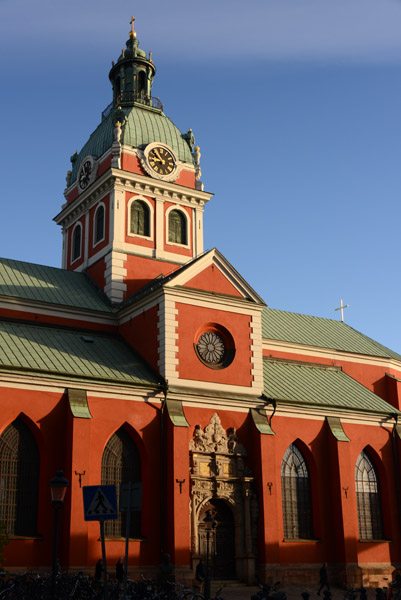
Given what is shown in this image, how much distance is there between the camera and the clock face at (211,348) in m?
33.5

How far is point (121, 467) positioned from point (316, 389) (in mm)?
12961

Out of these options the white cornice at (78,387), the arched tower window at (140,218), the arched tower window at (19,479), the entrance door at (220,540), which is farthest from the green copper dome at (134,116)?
the entrance door at (220,540)

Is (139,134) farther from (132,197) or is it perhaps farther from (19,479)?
(19,479)

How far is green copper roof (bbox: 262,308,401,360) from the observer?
43.1 metres

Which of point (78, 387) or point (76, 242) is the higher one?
point (76, 242)

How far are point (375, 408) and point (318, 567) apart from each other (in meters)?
9.17

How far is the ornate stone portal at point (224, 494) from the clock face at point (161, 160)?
1590 cm

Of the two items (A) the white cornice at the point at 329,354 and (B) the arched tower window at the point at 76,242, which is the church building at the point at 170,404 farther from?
(B) the arched tower window at the point at 76,242

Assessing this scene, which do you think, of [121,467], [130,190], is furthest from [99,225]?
[121,467]

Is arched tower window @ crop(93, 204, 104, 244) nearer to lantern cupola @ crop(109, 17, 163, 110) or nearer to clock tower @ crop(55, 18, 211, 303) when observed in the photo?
clock tower @ crop(55, 18, 211, 303)

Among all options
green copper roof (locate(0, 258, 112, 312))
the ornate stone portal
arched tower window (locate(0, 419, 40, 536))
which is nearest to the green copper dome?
green copper roof (locate(0, 258, 112, 312))

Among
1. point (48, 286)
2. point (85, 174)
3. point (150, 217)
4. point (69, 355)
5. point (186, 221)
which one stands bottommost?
point (69, 355)

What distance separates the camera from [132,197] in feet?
131

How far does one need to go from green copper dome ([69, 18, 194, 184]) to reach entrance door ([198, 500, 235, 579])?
20.8 metres
